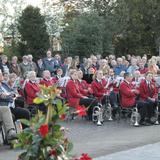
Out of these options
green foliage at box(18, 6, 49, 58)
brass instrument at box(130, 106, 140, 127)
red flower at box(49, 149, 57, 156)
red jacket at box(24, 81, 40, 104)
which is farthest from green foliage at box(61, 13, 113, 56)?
red flower at box(49, 149, 57, 156)

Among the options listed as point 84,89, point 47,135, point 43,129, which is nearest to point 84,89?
point 84,89

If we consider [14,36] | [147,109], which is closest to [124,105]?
[147,109]

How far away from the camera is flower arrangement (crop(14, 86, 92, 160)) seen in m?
5.19

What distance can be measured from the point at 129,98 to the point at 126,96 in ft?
0.33

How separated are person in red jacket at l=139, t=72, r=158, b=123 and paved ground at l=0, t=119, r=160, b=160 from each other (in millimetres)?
796

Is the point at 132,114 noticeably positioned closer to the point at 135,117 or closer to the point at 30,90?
the point at 135,117

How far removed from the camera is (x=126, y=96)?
14.8m

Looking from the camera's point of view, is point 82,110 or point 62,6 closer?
point 82,110

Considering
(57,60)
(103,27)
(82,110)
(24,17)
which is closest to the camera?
(82,110)

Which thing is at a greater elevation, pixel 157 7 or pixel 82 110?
pixel 157 7

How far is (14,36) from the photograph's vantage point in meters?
31.1

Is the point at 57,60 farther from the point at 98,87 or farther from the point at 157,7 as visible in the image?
the point at 157,7

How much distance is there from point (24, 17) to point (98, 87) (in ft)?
36.5

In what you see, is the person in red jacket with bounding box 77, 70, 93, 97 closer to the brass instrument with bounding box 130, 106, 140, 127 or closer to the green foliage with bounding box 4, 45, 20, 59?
the brass instrument with bounding box 130, 106, 140, 127
